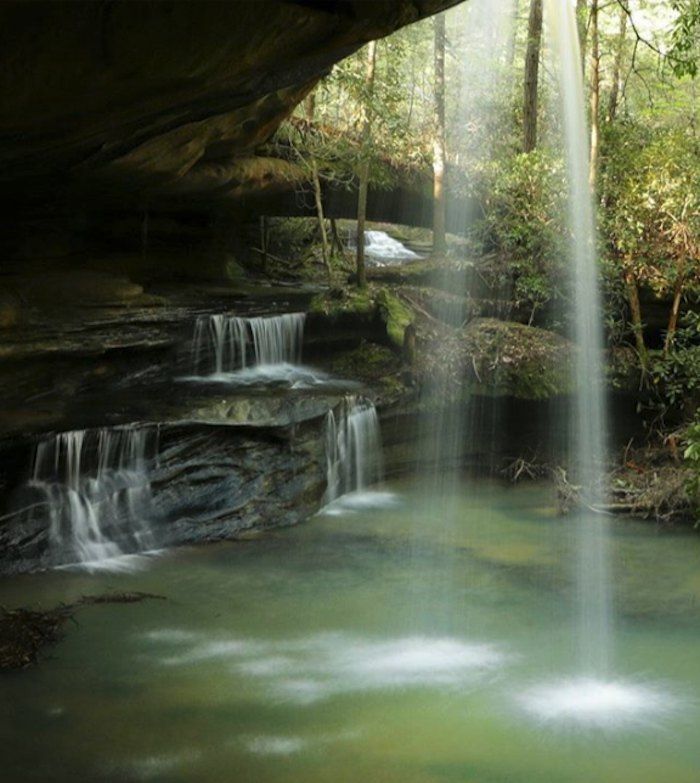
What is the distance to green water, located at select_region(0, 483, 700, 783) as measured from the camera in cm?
700

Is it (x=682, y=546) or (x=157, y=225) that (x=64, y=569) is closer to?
(x=682, y=546)

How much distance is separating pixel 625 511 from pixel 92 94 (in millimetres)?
9942

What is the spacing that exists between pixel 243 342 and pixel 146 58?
10119 millimetres

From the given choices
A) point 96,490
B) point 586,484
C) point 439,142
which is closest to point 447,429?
point 586,484

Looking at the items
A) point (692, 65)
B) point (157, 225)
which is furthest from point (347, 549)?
point (157, 225)

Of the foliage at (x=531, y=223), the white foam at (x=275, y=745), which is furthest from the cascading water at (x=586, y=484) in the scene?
the white foam at (x=275, y=745)

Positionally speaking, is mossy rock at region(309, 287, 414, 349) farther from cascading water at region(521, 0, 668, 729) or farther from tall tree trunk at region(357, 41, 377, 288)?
cascading water at region(521, 0, 668, 729)

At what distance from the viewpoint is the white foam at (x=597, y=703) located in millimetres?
7719

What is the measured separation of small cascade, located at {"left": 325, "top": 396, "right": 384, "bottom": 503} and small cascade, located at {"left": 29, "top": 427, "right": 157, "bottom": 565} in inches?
116

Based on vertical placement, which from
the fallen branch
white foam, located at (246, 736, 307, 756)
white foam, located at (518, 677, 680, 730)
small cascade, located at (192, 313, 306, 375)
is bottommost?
white foam, located at (246, 736, 307, 756)

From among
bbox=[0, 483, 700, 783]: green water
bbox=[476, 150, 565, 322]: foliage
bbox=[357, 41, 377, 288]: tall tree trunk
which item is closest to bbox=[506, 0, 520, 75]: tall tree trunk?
bbox=[357, 41, 377, 288]: tall tree trunk

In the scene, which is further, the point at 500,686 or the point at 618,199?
the point at 618,199

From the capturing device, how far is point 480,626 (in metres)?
9.66

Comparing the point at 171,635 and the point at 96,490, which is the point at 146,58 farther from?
the point at 96,490
